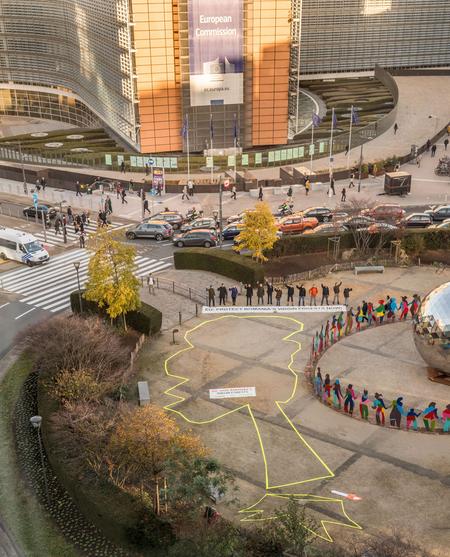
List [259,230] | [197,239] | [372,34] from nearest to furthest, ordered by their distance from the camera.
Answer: [259,230] → [197,239] → [372,34]

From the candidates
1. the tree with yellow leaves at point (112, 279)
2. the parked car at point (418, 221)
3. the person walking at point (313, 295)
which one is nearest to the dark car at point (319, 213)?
the parked car at point (418, 221)

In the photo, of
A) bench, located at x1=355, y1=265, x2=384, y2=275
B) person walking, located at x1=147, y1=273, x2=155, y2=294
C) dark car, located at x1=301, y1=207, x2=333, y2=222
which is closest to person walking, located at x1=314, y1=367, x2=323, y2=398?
person walking, located at x1=147, y1=273, x2=155, y2=294

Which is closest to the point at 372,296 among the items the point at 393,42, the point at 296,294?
the point at 296,294

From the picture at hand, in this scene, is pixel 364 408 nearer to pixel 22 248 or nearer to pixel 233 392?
pixel 233 392

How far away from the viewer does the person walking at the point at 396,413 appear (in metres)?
28.3

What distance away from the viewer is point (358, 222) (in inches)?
1900

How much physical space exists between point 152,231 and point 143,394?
24.7 metres

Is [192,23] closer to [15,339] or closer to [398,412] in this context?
[15,339]

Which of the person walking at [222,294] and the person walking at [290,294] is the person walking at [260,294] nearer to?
the person walking at [290,294]

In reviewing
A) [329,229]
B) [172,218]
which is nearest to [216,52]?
[172,218]

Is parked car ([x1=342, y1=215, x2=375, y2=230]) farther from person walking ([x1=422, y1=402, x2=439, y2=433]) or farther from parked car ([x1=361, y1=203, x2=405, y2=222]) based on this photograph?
person walking ([x1=422, y1=402, x2=439, y2=433])

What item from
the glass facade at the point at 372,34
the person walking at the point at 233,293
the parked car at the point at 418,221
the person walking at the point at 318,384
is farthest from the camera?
the glass facade at the point at 372,34

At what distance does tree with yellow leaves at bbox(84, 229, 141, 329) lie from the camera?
34906 mm

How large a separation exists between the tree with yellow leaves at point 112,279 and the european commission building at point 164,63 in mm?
34191
